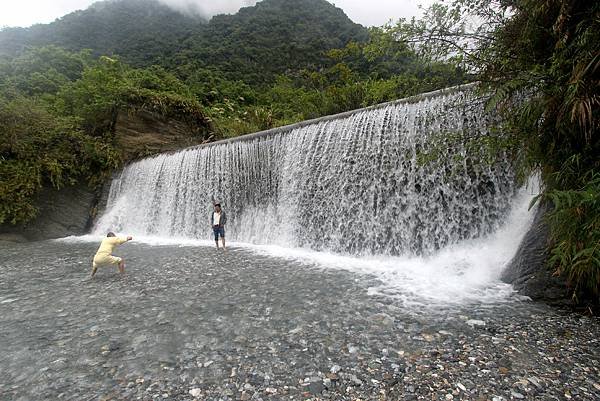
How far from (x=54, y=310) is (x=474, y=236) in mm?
7607

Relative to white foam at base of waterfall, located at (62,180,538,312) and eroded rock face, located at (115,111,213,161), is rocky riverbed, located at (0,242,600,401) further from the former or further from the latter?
eroded rock face, located at (115,111,213,161)

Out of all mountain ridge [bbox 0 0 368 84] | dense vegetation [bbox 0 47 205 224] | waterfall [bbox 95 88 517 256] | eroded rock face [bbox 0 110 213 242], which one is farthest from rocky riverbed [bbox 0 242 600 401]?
mountain ridge [bbox 0 0 368 84]

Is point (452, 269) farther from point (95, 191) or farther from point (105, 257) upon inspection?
point (95, 191)

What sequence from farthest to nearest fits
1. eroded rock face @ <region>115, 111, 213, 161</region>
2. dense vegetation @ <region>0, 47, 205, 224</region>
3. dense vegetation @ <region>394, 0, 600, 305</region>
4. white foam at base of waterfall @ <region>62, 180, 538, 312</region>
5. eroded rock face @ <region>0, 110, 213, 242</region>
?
eroded rock face @ <region>115, 111, 213, 161</region> < eroded rock face @ <region>0, 110, 213, 242</region> < dense vegetation @ <region>0, 47, 205, 224</region> < white foam at base of waterfall @ <region>62, 180, 538, 312</region> < dense vegetation @ <region>394, 0, 600, 305</region>

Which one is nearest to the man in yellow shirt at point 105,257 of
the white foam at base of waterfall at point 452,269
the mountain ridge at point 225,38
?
the white foam at base of waterfall at point 452,269

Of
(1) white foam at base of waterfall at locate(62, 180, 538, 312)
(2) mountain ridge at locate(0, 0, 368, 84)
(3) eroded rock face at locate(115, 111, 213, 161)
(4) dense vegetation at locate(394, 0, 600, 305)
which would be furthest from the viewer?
(2) mountain ridge at locate(0, 0, 368, 84)

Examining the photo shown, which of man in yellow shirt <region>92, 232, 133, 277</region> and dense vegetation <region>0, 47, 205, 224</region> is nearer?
man in yellow shirt <region>92, 232, 133, 277</region>

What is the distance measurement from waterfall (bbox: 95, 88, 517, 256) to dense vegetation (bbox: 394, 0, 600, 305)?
2.06 ft

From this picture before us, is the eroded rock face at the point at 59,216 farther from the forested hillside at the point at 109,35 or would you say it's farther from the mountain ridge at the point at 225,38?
the forested hillside at the point at 109,35

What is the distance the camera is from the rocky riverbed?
2.67 m

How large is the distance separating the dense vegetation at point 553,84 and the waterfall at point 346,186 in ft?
2.06

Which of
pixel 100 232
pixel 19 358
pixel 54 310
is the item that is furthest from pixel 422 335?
pixel 100 232

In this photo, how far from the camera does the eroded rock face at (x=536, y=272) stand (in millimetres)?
4344

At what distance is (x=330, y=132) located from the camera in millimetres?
10047
